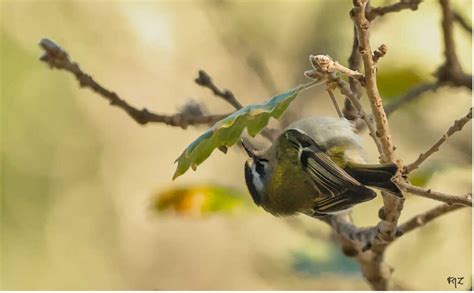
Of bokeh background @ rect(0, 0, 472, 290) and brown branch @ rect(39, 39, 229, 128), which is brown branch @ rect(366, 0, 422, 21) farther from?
bokeh background @ rect(0, 0, 472, 290)

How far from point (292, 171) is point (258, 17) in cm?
262

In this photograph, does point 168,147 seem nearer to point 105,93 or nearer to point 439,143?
point 105,93

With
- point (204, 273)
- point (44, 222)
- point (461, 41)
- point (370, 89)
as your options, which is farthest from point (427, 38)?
point (44, 222)

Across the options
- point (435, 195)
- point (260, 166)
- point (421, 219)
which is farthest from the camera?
point (260, 166)

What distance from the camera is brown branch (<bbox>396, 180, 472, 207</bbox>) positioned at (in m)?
1.67

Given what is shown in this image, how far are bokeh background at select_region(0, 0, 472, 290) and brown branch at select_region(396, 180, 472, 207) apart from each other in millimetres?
1130

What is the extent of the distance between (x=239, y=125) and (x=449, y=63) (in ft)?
2.88

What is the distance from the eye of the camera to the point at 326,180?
2039 mm

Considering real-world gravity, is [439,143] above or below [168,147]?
below

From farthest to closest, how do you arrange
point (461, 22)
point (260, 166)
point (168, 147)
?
1. point (168, 147)
2. point (461, 22)
3. point (260, 166)

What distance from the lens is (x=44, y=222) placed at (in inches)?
246

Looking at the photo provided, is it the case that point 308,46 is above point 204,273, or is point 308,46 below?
above

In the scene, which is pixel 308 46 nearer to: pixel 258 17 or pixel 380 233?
pixel 258 17

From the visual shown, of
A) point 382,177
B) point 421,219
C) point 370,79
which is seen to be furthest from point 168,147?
point 370,79
